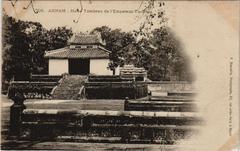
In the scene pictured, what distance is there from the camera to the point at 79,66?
4.97 ft

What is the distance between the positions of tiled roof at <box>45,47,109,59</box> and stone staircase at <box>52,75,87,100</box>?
0.20 feet

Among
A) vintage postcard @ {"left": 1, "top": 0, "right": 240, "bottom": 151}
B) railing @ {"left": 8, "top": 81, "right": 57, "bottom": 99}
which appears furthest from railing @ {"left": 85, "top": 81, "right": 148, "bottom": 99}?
railing @ {"left": 8, "top": 81, "right": 57, "bottom": 99}

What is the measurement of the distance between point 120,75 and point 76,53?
0.14 meters

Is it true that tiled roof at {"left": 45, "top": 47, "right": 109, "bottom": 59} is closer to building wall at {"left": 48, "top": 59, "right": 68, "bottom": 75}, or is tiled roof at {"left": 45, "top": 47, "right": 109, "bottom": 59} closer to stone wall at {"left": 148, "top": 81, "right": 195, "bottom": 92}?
building wall at {"left": 48, "top": 59, "right": 68, "bottom": 75}

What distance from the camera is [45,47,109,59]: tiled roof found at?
59.3 inches

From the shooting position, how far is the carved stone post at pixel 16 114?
154cm

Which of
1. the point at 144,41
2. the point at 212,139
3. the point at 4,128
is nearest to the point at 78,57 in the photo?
the point at 144,41

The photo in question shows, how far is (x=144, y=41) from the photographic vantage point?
151 centimetres

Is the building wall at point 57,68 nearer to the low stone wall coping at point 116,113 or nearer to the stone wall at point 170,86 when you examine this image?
the low stone wall coping at point 116,113

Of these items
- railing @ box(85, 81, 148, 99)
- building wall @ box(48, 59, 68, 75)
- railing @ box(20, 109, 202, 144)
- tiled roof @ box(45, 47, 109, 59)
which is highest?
tiled roof @ box(45, 47, 109, 59)

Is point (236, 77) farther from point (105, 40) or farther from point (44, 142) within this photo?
point (44, 142)

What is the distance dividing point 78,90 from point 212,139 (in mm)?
416

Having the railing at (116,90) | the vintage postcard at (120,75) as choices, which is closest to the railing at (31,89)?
the vintage postcard at (120,75)

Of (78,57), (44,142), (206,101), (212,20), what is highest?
(212,20)
